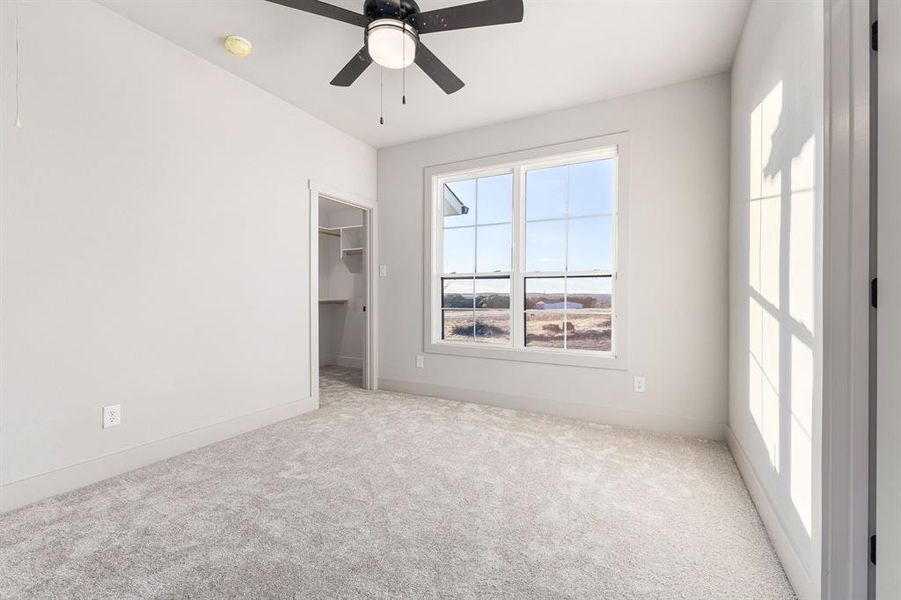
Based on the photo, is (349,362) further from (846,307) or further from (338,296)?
(846,307)

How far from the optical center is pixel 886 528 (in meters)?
0.98

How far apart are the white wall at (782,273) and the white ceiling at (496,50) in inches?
14.5

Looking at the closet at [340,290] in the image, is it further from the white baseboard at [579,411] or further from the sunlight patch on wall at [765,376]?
the sunlight patch on wall at [765,376]

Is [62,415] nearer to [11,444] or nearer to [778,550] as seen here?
[11,444]

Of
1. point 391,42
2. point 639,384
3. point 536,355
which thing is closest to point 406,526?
point 536,355

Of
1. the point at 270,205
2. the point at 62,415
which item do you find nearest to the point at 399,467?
the point at 62,415

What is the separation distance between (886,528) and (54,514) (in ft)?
10.3

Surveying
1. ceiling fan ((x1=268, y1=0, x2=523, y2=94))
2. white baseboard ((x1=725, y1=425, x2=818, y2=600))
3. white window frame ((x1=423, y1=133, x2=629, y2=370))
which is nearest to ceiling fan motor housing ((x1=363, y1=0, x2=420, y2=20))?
ceiling fan ((x1=268, y1=0, x2=523, y2=94))

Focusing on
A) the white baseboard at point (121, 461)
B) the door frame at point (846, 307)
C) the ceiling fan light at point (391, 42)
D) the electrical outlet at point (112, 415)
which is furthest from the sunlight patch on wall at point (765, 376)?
the electrical outlet at point (112, 415)

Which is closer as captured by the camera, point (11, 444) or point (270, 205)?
point (11, 444)

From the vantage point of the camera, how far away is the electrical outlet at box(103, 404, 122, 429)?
2205 millimetres

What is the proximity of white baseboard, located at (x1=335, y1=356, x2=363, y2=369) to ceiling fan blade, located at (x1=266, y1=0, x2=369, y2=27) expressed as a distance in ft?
14.5

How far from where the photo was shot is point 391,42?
1.95 m

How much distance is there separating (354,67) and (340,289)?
3874 mm
